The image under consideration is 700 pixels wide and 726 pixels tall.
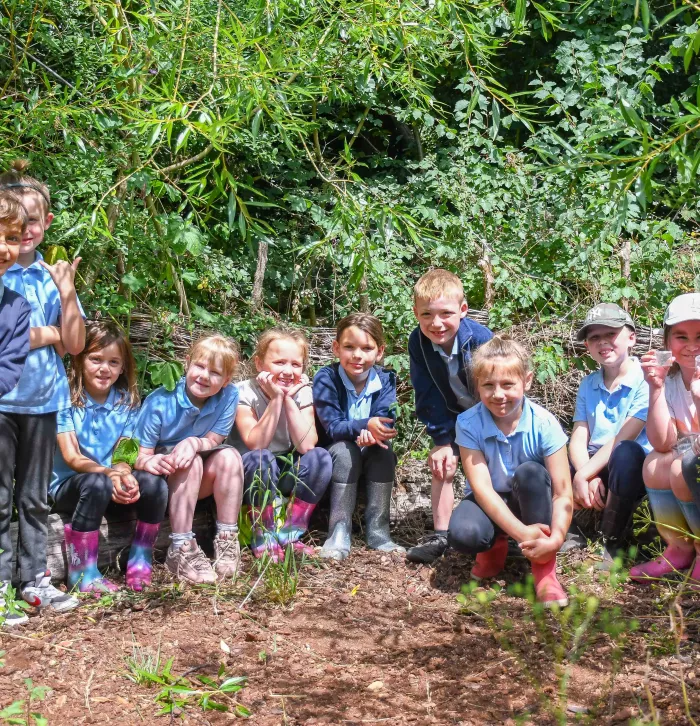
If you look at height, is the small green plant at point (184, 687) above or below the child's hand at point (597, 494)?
below

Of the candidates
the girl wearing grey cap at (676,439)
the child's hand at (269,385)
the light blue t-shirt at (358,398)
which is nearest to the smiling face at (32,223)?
the child's hand at (269,385)

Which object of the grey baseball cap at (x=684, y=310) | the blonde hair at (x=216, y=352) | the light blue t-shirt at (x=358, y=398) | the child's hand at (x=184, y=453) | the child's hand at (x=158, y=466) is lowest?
the child's hand at (x=158, y=466)

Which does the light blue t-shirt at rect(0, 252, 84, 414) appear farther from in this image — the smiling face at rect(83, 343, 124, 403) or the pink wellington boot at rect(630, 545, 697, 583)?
the pink wellington boot at rect(630, 545, 697, 583)

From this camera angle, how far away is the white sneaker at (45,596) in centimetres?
339

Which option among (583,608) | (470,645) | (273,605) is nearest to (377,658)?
(470,645)

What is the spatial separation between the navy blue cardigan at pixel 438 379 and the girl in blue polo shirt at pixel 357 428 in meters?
0.17

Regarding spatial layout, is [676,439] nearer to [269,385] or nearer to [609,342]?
[609,342]

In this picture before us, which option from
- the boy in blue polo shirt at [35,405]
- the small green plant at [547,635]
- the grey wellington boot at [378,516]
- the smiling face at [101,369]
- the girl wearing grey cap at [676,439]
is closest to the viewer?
the small green plant at [547,635]

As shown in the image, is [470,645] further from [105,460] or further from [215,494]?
[105,460]

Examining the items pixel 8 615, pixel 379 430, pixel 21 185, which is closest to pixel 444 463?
pixel 379 430

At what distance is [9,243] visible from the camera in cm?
327

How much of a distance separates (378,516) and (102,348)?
4.74 ft

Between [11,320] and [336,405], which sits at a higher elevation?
[11,320]

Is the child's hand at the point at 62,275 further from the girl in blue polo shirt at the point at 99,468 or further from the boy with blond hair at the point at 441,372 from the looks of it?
the boy with blond hair at the point at 441,372
